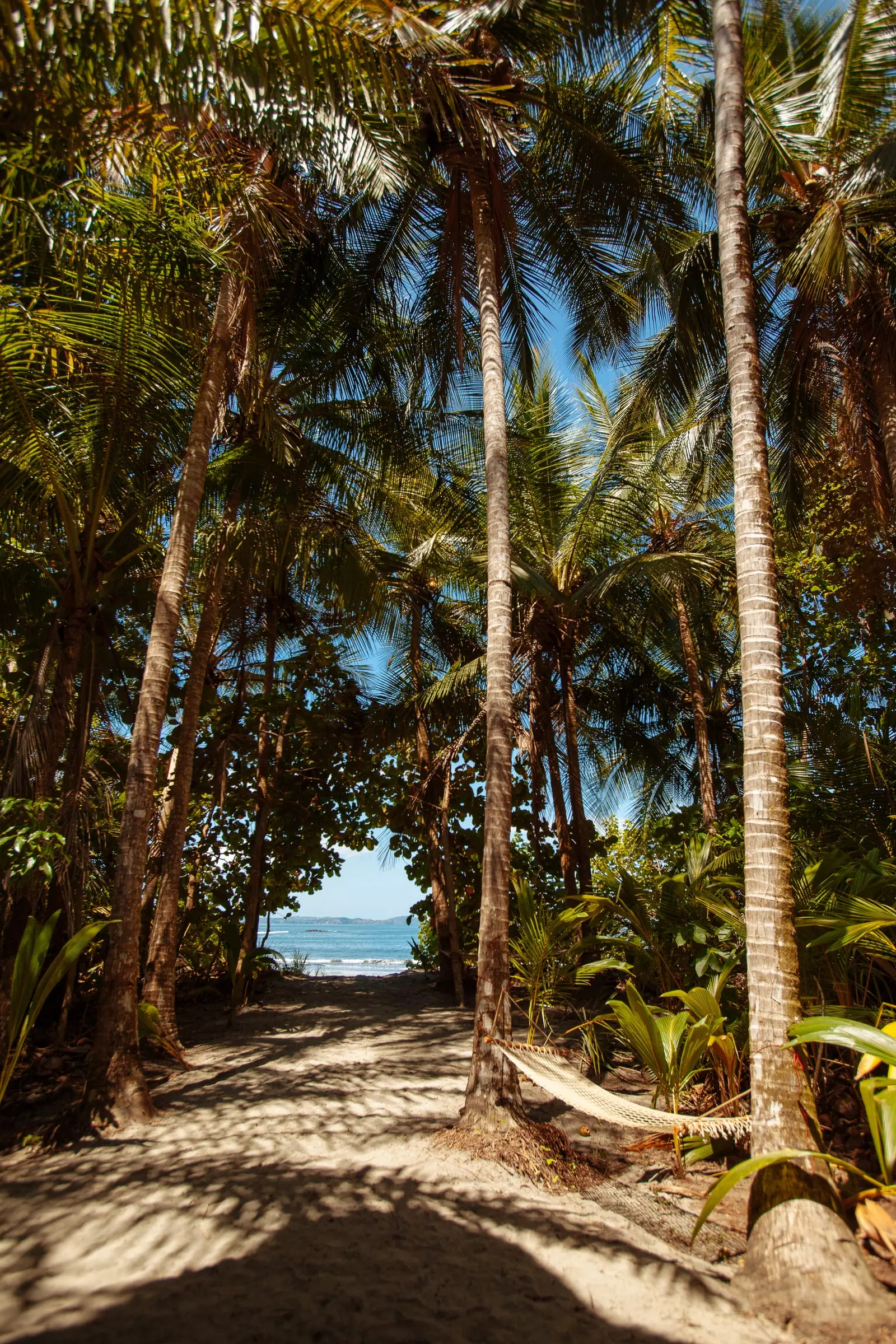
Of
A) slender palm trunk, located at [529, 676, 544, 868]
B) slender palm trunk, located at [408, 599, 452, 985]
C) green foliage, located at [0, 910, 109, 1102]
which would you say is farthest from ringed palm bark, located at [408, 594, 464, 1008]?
green foliage, located at [0, 910, 109, 1102]

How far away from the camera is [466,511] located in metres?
8.98

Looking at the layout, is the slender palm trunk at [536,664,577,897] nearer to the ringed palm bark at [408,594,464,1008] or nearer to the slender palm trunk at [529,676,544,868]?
the slender palm trunk at [529,676,544,868]

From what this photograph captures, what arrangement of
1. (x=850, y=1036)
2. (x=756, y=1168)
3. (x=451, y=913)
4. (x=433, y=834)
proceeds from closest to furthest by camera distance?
1. (x=756, y=1168)
2. (x=850, y=1036)
3. (x=451, y=913)
4. (x=433, y=834)

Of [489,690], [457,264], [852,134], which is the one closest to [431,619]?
[457,264]

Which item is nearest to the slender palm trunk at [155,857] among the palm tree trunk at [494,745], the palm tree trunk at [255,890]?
the palm tree trunk at [255,890]

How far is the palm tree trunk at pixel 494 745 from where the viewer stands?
13.5 ft

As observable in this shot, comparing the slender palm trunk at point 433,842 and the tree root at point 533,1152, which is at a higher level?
the slender palm trunk at point 433,842

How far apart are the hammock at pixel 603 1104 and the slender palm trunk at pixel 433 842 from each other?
15.4 feet

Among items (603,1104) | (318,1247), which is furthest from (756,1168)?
(318,1247)

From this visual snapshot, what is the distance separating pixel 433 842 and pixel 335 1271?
256 inches

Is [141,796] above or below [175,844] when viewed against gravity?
above

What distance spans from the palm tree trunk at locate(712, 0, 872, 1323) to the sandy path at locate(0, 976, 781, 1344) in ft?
0.93

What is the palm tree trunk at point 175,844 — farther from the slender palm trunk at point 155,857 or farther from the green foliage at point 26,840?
the green foliage at point 26,840

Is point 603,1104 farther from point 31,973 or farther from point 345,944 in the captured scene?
point 345,944
